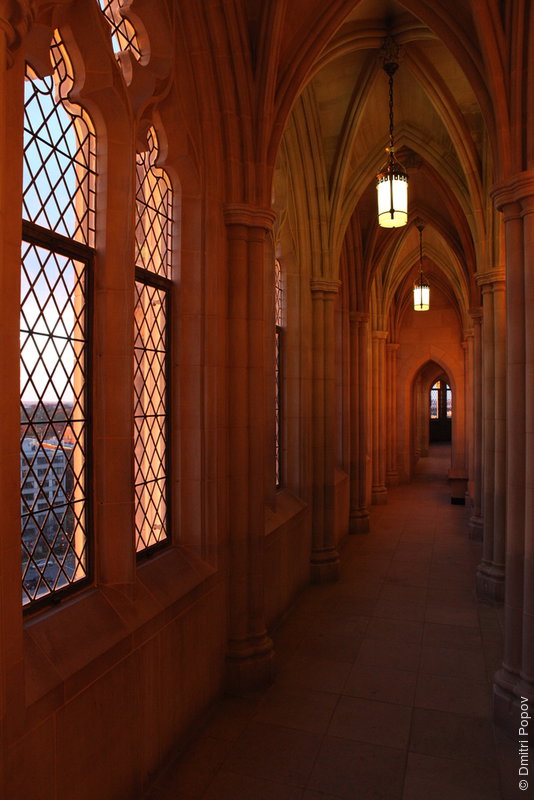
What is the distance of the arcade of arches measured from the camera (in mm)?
3178

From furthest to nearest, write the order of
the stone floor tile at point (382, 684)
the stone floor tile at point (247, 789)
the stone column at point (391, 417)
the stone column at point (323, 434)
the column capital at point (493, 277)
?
1. the stone column at point (391, 417)
2. the stone column at point (323, 434)
3. the column capital at point (493, 277)
4. the stone floor tile at point (382, 684)
5. the stone floor tile at point (247, 789)

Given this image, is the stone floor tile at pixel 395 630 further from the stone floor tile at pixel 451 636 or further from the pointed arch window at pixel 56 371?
the pointed arch window at pixel 56 371

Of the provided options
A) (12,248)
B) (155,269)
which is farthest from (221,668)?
(12,248)

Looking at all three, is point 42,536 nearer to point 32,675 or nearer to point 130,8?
point 32,675

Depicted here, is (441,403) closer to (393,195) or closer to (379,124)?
(379,124)

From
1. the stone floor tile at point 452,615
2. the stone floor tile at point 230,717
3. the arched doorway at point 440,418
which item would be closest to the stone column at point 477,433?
the stone floor tile at point 452,615

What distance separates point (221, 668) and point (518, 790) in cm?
246

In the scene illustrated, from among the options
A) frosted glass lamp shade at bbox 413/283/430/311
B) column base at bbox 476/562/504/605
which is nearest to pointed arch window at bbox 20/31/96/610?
column base at bbox 476/562/504/605

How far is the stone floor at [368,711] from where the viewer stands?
159 inches

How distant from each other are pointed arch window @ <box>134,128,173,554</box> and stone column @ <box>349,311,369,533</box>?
7509 millimetres

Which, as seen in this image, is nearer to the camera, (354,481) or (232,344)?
(232,344)

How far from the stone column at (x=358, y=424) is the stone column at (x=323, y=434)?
3.08 metres

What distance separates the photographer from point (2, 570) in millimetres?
2721

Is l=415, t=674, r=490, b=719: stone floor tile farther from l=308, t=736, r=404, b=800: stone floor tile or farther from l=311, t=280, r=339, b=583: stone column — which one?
l=311, t=280, r=339, b=583: stone column
